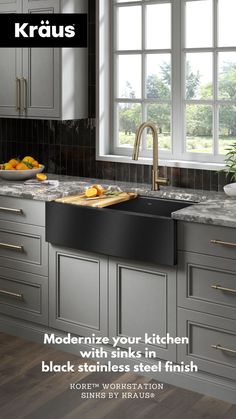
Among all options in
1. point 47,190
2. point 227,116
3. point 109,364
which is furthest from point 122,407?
point 227,116

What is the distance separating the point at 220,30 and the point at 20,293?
1.93 meters

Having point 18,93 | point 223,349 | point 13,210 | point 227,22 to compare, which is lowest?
point 223,349

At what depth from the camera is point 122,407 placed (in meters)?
3.21

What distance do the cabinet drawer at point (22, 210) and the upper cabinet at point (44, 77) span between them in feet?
2.07

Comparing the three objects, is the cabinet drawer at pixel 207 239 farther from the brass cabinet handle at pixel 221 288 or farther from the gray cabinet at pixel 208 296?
the brass cabinet handle at pixel 221 288

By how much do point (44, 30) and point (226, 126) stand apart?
1.27 m

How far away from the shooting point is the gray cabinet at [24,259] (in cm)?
388

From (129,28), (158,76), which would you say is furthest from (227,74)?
(129,28)

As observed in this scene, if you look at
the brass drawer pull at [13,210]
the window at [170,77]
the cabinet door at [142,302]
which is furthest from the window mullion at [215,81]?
the brass drawer pull at [13,210]

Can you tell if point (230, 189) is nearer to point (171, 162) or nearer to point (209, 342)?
point (171, 162)

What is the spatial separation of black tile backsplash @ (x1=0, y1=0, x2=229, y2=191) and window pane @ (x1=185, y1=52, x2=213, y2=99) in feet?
1.52

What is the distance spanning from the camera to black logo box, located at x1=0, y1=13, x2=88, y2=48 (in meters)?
4.20

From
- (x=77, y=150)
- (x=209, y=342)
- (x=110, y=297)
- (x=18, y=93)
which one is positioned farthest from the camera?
(x=77, y=150)

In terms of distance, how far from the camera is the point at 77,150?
455 centimetres
